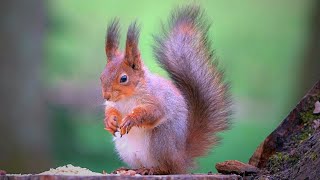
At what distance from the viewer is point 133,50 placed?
2.19 m

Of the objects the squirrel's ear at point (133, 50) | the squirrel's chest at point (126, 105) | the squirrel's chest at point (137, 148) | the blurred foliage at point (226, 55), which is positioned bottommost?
the squirrel's chest at point (137, 148)

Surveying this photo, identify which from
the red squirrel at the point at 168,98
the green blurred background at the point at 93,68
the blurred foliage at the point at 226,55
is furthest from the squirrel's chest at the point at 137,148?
the blurred foliage at the point at 226,55

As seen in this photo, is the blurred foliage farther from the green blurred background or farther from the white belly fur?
the white belly fur

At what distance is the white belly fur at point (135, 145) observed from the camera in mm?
2135

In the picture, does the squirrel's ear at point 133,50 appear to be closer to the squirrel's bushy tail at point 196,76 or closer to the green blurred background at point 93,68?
the squirrel's bushy tail at point 196,76

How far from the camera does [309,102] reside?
7.39ft

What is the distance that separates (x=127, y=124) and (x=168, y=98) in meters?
0.17

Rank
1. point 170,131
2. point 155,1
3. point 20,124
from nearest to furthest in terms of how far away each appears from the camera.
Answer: point 170,131
point 20,124
point 155,1

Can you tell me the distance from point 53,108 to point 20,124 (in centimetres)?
A: 45

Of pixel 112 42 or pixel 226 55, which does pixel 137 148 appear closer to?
pixel 112 42

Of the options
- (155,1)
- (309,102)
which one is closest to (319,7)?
(155,1)

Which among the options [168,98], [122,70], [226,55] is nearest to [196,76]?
[168,98]

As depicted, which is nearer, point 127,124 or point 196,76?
point 127,124

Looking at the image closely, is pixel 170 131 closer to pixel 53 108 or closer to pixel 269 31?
pixel 53 108
